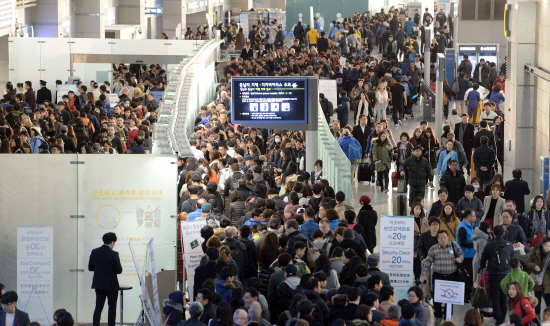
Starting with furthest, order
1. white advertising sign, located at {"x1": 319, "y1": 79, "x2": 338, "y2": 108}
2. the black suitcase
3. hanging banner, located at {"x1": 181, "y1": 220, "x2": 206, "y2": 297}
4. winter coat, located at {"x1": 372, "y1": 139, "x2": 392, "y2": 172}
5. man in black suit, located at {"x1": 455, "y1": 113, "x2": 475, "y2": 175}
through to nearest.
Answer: white advertising sign, located at {"x1": 319, "y1": 79, "x2": 338, "y2": 108}
the black suitcase
man in black suit, located at {"x1": 455, "y1": 113, "x2": 475, "y2": 175}
winter coat, located at {"x1": 372, "y1": 139, "x2": 392, "y2": 172}
hanging banner, located at {"x1": 181, "y1": 220, "x2": 206, "y2": 297}

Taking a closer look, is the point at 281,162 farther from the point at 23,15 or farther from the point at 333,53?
the point at 23,15

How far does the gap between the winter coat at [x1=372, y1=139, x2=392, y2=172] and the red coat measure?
7760 millimetres

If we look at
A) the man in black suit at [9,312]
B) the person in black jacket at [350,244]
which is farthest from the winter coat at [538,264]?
the man in black suit at [9,312]

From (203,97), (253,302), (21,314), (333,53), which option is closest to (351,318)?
(253,302)

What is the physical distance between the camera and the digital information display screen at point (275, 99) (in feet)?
51.2

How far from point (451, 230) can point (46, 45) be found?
1908 centimetres

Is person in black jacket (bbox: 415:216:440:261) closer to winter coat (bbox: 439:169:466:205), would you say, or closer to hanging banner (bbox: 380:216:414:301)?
hanging banner (bbox: 380:216:414:301)

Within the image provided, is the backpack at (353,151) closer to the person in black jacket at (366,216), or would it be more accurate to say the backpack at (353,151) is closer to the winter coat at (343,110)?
the person in black jacket at (366,216)

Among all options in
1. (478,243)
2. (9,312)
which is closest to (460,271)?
(478,243)

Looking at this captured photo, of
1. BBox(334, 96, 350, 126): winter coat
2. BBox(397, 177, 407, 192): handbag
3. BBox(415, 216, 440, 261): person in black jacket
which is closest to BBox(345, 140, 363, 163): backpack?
BBox(397, 177, 407, 192): handbag

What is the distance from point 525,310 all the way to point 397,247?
1.82 metres

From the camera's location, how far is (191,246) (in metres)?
10.9

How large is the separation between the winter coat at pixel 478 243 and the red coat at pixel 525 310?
1510 millimetres

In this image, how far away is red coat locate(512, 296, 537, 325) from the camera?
917 centimetres
